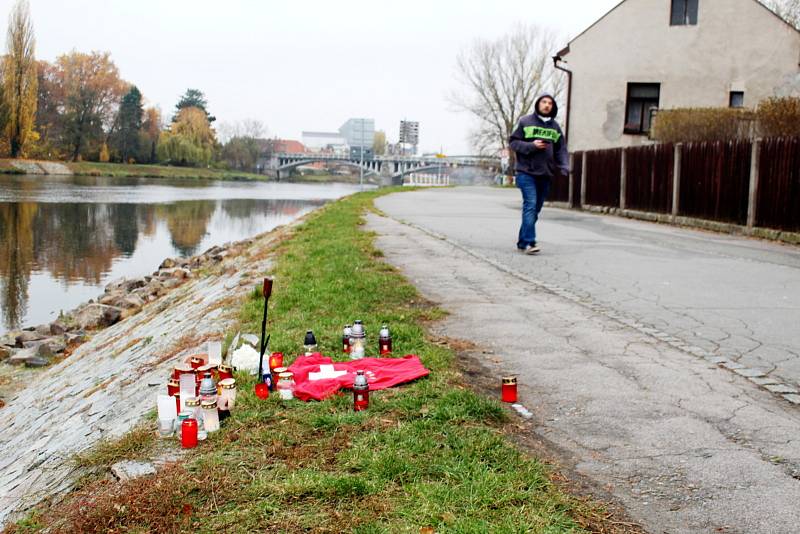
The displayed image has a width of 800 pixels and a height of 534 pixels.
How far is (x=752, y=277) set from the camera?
9.70 meters

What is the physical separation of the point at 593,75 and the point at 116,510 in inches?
1195

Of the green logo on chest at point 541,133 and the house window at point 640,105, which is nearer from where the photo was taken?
the green logo on chest at point 541,133

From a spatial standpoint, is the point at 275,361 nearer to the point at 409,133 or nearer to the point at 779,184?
the point at 779,184

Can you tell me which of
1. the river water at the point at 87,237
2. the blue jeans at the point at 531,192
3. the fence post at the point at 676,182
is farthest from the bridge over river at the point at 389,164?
the blue jeans at the point at 531,192

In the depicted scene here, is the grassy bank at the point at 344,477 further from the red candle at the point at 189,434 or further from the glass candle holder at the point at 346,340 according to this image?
the glass candle holder at the point at 346,340

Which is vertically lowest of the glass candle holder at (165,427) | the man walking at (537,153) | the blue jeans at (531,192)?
the glass candle holder at (165,427)

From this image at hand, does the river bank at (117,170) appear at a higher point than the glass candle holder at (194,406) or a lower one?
higher

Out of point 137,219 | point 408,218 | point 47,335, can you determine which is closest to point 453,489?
point 47,335

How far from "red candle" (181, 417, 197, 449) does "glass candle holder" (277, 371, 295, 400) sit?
2.19 feet

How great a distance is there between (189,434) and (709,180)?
15511 mm

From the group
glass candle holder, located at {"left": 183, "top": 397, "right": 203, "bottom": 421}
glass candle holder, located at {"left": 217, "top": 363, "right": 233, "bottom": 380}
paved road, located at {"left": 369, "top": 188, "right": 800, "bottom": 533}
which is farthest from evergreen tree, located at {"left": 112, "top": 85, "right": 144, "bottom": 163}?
glass candle holder, located at {"left": 183, "top": 397, "right": 203, "bottom": 421}

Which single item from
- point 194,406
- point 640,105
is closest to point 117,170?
point 640,105

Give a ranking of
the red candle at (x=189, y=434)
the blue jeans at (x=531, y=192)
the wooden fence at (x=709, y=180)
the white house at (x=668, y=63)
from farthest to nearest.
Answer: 1. the white house at (x=668, y=63)
2. the wooden fence at (x=709, y=180)
3. the blue jeans at (x=531, y=192)
4. the red candle at (x=189, y=434)

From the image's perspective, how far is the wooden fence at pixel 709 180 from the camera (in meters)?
14.4
